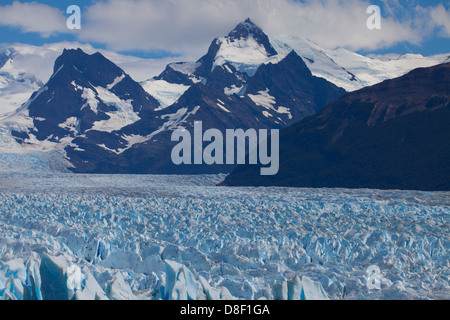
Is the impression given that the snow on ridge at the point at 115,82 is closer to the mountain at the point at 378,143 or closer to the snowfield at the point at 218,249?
the mountain at the point at 378,143

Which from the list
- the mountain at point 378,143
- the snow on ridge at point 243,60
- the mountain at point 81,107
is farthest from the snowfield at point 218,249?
the snow on ridge at point 243,60

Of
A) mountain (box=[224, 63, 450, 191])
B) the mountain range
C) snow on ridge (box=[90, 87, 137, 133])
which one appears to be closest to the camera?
mountain (box=[224, 63, 450, 191])

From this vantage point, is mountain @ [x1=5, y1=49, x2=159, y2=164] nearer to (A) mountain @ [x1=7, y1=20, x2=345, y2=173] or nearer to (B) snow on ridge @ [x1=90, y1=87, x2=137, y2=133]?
(B) snow on ridge @ [x1=90, y1=87, x2=137, y2=133]

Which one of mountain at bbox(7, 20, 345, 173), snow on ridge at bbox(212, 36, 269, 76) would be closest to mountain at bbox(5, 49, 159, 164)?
mountain at bbox(7, 20, 345, 173)

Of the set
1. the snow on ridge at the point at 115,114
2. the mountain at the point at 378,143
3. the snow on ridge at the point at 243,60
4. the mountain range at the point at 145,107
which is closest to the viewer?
the mountain at the point at 378,143

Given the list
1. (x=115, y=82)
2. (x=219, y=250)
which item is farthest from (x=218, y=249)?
(x=115, y=82)

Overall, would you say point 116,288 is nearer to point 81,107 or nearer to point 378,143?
point 378,143
